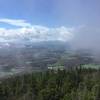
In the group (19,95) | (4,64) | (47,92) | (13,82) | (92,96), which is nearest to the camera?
(92,96)

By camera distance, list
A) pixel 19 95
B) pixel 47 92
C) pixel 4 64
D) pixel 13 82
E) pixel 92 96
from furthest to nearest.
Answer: pixel 4 64 → pixel 13 82 → pixel 19 95 → pixel 47 92 → pixel 92 96

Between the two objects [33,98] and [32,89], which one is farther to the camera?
[32,89]

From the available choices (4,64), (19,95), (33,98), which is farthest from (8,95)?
(4,64)

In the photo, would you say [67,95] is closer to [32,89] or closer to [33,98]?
[33,98]

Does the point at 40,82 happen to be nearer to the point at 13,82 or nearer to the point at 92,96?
the point at 13,82

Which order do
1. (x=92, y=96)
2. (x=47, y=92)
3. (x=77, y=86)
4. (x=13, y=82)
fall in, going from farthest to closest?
(x=13, y=82)
(x=77, y=86)
(x=47, y=92)
(x=92, y=96)

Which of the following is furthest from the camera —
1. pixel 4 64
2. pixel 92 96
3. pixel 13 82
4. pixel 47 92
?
pixel 4 64

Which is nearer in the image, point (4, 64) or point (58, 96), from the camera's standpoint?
point (58, 96)

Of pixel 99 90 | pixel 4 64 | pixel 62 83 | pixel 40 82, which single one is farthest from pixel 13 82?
pixel 4 64
